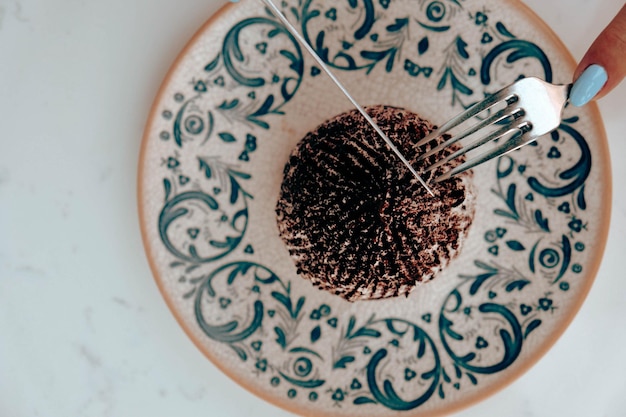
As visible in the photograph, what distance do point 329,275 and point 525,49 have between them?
538mm

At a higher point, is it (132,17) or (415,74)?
(132,17)

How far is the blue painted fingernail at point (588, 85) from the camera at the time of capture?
2.81 ft

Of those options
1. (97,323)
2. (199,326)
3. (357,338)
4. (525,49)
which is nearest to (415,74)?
(525,49)

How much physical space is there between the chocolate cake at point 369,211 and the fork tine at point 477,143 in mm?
33

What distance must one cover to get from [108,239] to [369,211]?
0.54m

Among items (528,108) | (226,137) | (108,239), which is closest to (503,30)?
(528,108)

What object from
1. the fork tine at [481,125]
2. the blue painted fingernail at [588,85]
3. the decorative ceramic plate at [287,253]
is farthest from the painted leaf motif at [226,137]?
the blue painted fingernail at [588,85]

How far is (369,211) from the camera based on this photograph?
920 millimetres

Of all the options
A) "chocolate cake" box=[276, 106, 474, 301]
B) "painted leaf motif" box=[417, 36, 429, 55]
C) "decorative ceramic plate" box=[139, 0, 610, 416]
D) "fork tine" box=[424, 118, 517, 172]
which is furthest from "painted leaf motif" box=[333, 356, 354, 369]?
"painted leaf motif" box=[417, 36, 429, 55]

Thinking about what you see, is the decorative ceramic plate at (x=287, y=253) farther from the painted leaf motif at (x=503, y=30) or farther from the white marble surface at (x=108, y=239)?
the white marble surface at (x=108, y=239)

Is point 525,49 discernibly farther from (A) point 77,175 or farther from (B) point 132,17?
(A) point 77,175

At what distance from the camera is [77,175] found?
1.14m

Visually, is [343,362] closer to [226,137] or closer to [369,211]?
[369,211]

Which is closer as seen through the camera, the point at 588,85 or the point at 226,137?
the point at 588,85
